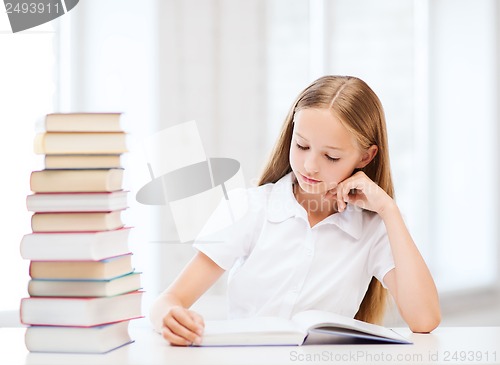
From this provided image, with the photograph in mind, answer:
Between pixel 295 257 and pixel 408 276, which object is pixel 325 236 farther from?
pixel 408 276

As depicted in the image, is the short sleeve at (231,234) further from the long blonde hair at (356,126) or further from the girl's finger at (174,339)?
the girl's finger at (174,339)

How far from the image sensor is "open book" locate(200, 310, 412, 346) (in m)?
1.33

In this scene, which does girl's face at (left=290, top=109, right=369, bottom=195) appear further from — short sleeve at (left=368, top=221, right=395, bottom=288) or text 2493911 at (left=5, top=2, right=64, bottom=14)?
text 2493911 at (left=5, top=2, right=64, bottom=14)

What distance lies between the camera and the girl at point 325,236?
5.34ft

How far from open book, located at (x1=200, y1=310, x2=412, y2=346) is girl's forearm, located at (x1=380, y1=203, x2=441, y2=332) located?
0.18 m

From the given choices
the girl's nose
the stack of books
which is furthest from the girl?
the stack of books

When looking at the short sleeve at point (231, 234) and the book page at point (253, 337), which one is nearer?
the book page at point (253, 337)

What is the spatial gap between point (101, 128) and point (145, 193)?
4.78 feet

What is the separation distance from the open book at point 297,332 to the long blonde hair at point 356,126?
1.31 ft

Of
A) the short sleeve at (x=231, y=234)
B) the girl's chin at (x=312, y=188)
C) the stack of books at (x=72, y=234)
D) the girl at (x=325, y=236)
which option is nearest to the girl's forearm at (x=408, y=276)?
the girl at (x=325, y=236)

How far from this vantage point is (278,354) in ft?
4.17

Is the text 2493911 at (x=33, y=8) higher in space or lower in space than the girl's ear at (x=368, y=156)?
higher

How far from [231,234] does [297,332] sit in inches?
18.2

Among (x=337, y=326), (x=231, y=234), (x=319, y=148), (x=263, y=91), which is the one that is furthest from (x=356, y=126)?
(x=263, y=91)
